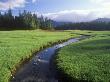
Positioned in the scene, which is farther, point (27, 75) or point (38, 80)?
point (27, 75)

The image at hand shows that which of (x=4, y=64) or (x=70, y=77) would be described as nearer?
(x=70, y=77)

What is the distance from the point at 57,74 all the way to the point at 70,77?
13.8 feet

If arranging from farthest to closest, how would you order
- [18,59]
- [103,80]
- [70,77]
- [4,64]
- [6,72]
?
[18,59] < [4,64] < [6,72] < [70,77] < [103,80]

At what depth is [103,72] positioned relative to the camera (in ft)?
99.0

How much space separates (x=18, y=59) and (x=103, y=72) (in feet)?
54.7

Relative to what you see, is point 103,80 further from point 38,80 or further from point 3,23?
point 3,23

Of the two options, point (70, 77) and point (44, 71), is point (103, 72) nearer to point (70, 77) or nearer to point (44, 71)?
point (70, 77)

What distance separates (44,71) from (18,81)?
22.7 ft

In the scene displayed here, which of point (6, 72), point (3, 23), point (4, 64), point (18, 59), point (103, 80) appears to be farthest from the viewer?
point (3, 23)

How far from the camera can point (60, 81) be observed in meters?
29.9

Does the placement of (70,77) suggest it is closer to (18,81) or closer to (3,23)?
(18,81)

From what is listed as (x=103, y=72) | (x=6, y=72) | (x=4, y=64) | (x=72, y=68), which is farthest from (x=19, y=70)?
(x=103, y=72)

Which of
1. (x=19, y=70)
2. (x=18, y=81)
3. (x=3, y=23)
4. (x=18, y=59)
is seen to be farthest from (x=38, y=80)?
(x=3, y=23)

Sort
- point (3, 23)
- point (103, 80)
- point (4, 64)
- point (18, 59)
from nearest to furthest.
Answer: point (103, 80)
point (4, 64)
point (18, 59)
point (3, 23)
